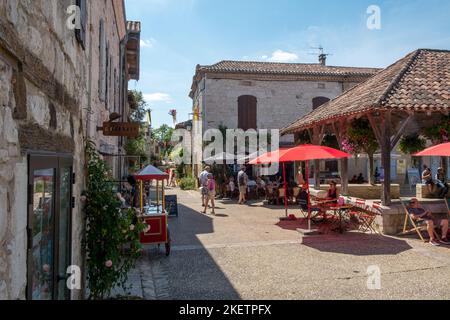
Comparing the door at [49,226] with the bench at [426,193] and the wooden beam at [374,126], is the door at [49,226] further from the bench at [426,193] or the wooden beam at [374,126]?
the bench at [426,193]

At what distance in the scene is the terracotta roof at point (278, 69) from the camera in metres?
20.4

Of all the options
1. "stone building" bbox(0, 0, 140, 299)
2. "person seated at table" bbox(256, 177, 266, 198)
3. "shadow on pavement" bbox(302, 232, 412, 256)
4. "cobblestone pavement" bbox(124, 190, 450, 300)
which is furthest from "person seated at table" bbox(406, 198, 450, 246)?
"person seated at table" bbox(256, 177, 266, 198)

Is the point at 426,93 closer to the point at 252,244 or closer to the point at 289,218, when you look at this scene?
the point at 289,218

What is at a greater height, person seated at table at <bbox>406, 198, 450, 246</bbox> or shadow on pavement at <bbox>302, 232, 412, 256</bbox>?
person seated at table at <bbox>406, 198, 450, 246</bbox>

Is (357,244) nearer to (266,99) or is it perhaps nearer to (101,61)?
(101,61)

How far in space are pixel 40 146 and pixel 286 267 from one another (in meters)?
4.56

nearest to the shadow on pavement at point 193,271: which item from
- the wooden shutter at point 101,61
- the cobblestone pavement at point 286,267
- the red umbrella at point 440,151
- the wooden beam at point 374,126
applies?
the cobblestone pavement at point 286,267

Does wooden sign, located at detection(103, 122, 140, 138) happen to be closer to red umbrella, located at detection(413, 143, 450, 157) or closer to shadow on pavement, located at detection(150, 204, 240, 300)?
shadow on pavement, located at detection(150, 204, 240, 300)

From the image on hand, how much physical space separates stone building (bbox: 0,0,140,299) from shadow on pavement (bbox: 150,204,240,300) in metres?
1.58

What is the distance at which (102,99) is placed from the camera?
686cm

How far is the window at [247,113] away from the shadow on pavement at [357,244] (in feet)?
43.2

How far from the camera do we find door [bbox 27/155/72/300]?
80.7 inches

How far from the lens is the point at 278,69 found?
21422 millimetres
